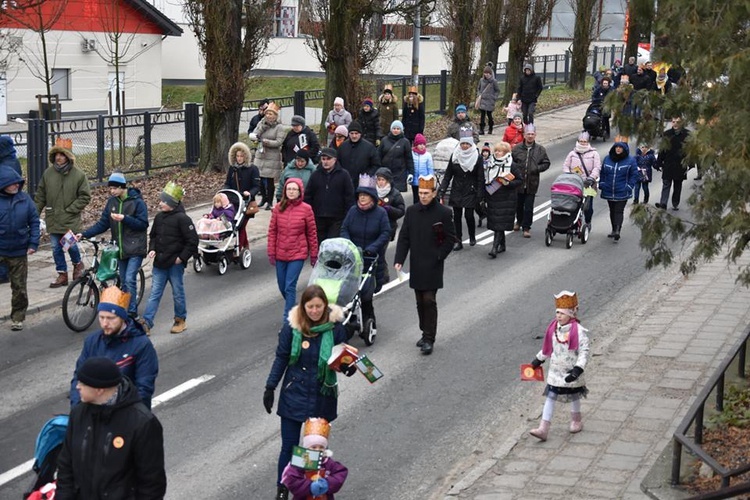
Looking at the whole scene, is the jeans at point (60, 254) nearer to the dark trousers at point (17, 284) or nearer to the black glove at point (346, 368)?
the dark trousers at point (17, 284)

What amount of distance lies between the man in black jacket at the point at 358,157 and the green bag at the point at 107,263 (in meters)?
5.18

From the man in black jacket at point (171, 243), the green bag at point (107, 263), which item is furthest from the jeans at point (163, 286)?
the green bag at point (107, 263)

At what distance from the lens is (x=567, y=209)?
1892cm

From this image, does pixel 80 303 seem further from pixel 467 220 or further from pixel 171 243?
pixel 467 220

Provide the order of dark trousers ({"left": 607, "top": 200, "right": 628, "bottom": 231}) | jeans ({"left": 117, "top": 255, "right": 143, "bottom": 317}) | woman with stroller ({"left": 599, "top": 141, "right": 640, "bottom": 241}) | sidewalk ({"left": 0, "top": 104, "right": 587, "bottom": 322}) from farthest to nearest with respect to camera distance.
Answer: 1. dark trousers ({"left": 607, "top": 200, "right": 628, "bottom": 231})
2. woman with stroller ({"left": 599, "top": 141, "right": 640, "bottom": 241})
3. sidewalk ({"left": 0, "top": 104, "right": 587, "bottom": 322})
4. jeans ({"left": 117, "top": 255, "right": 143, "bottom": 317})

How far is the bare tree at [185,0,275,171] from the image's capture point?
24391 mm

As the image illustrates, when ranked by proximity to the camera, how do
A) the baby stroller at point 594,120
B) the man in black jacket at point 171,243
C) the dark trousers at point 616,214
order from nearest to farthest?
the man in black jacket at point 171,243 < the dark trousers at point 616,214 < the baby stroller at point 594,120

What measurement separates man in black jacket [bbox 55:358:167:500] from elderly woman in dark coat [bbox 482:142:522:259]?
39.9 feet

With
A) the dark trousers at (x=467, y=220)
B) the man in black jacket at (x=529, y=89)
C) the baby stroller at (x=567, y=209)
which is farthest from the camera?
the man in black jacket at (x=529, y=89)

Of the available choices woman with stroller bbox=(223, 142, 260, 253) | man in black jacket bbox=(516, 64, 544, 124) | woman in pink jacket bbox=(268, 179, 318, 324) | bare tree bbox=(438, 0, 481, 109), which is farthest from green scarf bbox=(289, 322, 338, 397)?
bare tree bbox=(438, 0, 481, 109)

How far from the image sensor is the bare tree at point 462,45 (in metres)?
35.3

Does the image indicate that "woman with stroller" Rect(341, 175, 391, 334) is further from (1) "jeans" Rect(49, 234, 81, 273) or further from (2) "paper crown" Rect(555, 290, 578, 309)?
(1) "jeans" Rect(49, 234, 81, 273)

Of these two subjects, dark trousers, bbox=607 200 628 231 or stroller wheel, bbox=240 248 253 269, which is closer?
stroller wheel, bbox=240 248 253 269

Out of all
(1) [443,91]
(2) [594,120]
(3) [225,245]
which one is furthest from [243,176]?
(1) [443,91]
